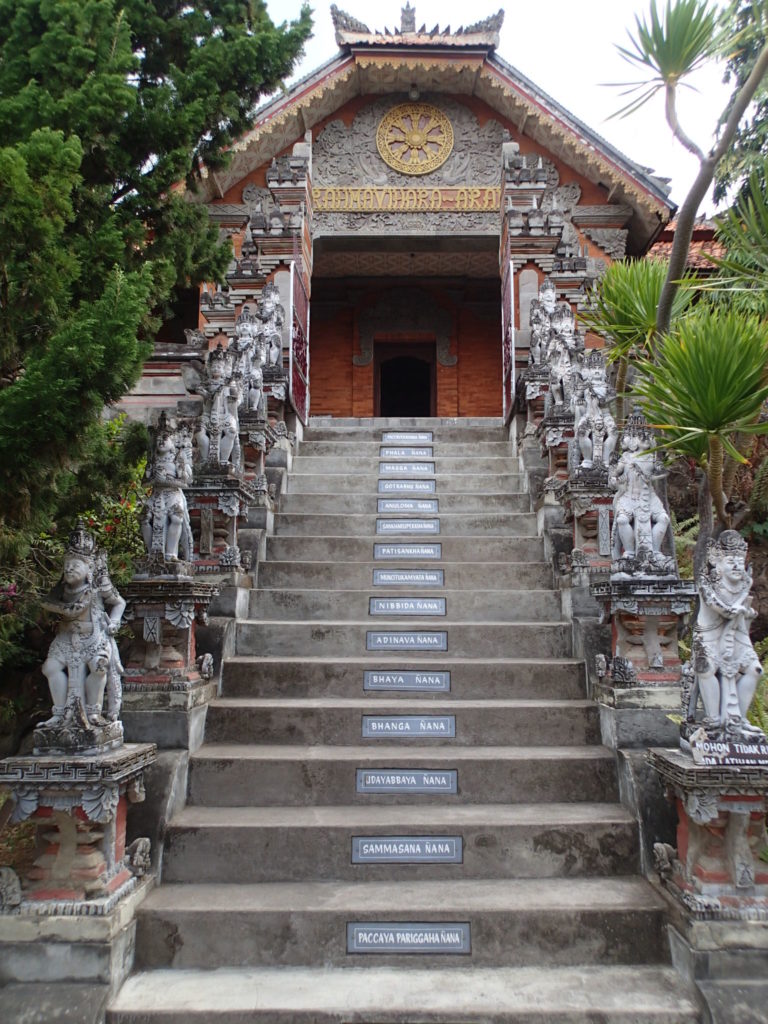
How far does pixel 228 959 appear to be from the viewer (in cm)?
344

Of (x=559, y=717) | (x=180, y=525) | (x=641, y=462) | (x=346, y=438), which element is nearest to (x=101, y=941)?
(x=180, y=525)

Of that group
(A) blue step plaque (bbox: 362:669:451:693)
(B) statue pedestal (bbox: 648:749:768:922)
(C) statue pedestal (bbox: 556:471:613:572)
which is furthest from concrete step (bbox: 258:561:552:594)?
(B) statue pedestal (bbox: 648:749:768:922)

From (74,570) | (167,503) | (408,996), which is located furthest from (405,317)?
(408,996)

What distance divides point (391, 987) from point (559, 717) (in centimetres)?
184

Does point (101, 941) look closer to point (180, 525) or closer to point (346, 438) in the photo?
point (180, 525)

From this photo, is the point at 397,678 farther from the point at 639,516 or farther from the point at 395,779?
the point at 639,516

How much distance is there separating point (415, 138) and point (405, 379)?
595 centimetres

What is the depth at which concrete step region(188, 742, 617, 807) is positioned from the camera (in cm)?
418

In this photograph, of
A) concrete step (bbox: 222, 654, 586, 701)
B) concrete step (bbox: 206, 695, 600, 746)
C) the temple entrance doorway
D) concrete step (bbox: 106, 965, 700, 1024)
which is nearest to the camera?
concrete step (bbox: 106, 965, 700, 1024)

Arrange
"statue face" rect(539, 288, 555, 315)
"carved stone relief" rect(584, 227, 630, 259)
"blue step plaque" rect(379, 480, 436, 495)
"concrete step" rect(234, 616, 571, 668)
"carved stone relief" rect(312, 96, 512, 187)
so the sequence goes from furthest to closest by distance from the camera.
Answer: "carved stone relief" rect(312, 96, 512, 187) → "carved stone relief" rect(584, 227, 630, 259) → "statue face" rect(539, 288, 555, 315) → "blue step plaque" rect(379, 480, 436, 495) → "concrete step" rect(234, 616, 571, 668)

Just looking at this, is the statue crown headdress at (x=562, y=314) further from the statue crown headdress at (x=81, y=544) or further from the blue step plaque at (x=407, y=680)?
the statue crown headdress at (x=81, y=544)

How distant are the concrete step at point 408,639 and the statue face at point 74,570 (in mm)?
1897

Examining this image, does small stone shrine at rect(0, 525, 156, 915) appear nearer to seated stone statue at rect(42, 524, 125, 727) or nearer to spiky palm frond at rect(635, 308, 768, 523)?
seated stone statue at rect(42, 524, 125, 727)

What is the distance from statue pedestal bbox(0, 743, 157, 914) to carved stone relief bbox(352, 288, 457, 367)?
13.1 meters
